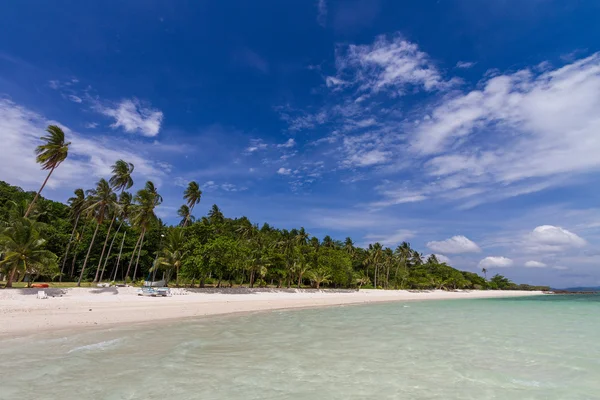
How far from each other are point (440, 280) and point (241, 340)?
92.4m

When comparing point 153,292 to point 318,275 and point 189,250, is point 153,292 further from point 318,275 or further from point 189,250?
point 318,275

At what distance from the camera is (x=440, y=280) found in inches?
3676

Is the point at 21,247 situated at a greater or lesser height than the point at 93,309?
greater

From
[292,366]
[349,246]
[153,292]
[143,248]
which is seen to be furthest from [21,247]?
[349,246]

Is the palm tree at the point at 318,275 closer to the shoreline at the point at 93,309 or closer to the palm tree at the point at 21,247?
the shoreline at the point at 93,309

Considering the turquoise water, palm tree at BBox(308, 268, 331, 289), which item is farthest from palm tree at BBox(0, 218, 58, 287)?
palm tree at BBox(308, 268, 331, 289)

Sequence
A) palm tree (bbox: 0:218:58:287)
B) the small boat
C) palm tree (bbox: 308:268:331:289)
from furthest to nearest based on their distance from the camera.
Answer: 1. palm tree (bbox: 308:268:331:289)
2. the small boat
3. palm tree (bbox: 0:218:58:287)

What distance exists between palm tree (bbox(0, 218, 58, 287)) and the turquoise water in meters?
15.8

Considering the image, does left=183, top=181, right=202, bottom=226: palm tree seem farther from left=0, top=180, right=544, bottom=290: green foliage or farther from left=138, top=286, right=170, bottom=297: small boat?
left=138, top=286, right=170, bottom=297: small boat

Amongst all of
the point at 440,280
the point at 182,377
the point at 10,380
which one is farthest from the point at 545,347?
the point at 440,280

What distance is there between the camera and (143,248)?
58.0 m

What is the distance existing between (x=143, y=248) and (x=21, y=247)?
3421cm

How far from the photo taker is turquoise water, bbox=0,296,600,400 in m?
7.60

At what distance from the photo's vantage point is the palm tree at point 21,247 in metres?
24.6
